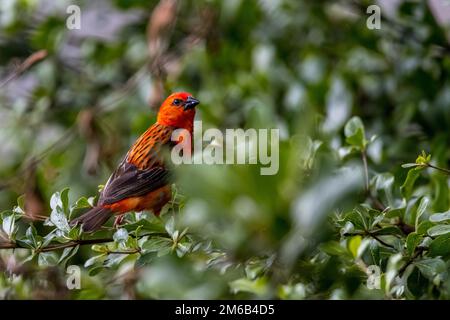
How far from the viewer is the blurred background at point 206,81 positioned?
1889 millimetres

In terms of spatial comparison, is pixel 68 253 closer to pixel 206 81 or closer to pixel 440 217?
pixel 440 217

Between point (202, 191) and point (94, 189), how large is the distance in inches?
43.0

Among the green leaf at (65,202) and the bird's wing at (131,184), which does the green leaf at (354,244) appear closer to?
the bird's wing at (131,184)

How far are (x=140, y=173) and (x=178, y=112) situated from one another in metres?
0.13

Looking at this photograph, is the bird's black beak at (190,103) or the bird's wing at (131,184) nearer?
the bird's wing at (131,184)

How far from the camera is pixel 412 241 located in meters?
1.29

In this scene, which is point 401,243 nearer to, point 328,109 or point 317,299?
point 317,299

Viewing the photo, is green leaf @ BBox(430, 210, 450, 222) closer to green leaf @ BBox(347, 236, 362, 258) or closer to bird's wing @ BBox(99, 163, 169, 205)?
green leaf @ BBox(347, 236, 362, 258)

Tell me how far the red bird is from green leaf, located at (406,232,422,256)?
369 mm

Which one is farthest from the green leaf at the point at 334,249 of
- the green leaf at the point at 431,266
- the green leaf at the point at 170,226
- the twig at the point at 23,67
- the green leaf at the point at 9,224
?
the twig at the point at 23,67

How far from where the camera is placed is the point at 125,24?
2885mm

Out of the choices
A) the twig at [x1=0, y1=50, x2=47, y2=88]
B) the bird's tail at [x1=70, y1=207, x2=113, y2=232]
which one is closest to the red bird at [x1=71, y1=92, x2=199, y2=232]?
the bird's tail at [x1=70, y1=207, x2=113, y2=232]

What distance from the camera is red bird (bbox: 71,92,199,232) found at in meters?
1.23

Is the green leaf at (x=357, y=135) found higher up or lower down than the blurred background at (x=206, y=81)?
lower down
